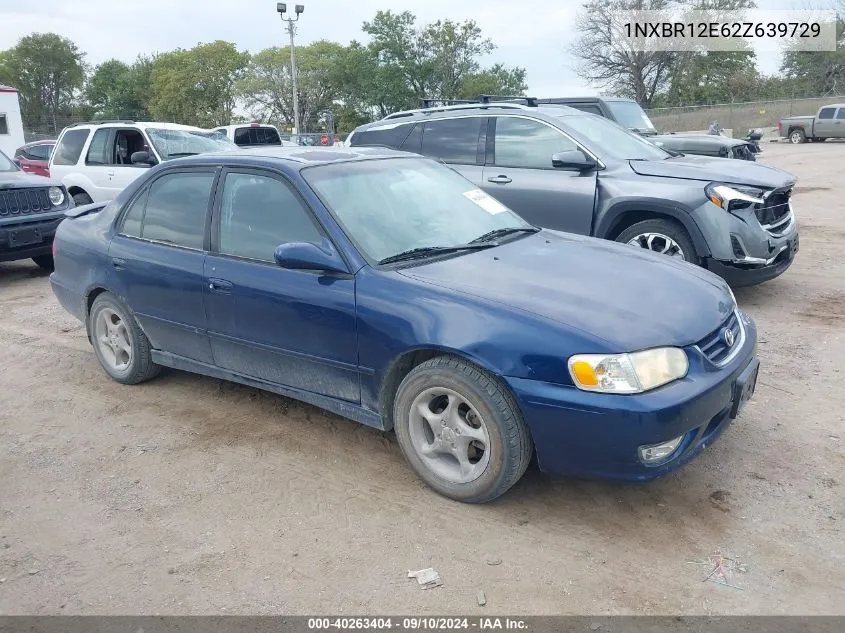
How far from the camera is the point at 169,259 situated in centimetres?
446

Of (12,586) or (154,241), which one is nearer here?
(12,586)

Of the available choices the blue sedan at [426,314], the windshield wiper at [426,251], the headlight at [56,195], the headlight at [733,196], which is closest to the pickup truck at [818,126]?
the headlight at [733,196]

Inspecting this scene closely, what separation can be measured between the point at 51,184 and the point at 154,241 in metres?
5.65

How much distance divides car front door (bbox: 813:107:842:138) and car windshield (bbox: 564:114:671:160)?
28.2 m

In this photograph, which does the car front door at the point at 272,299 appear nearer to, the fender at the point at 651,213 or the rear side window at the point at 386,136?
the fender at the point at 651,213

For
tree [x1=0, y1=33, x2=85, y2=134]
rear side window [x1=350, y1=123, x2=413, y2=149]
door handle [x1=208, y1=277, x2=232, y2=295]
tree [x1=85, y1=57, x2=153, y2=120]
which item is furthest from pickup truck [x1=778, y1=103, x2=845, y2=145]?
tree [x1=0, y1=33, x2=85, y2=134]

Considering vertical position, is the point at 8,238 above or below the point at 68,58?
below

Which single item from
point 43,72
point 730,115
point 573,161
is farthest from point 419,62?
point 573,161

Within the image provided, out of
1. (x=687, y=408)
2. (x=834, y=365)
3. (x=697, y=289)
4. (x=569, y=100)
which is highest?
(x=569, y=100)

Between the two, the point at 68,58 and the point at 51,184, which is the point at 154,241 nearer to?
the point at 51,184

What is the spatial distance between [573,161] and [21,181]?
A: 6704 mm

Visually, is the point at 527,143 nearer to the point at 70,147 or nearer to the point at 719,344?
the point at 719,344

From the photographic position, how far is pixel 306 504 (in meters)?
3.51

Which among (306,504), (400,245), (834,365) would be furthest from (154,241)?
(834,365)
